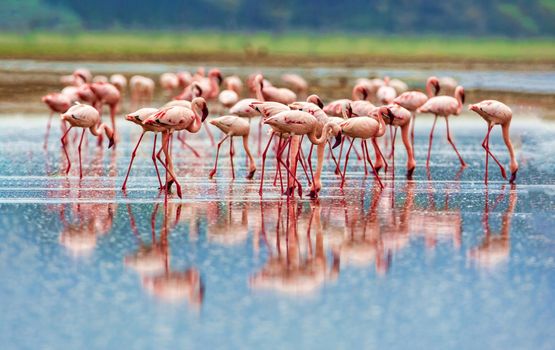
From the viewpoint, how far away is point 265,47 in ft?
205

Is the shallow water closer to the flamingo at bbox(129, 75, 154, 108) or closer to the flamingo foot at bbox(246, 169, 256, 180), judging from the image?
the flamingo foot at bbox(246, 169, 256, 180)

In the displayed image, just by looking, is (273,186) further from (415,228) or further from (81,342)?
(81,342)

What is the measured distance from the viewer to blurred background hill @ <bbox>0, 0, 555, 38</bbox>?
237 feet

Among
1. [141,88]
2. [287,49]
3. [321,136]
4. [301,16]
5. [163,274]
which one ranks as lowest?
[163,274]

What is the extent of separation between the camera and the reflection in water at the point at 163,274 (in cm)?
773

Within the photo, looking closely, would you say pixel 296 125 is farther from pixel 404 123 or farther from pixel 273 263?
pixel 273 263

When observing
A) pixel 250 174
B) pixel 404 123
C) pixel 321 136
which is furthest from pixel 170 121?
pixel 404 123

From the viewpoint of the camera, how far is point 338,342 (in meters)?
6.75

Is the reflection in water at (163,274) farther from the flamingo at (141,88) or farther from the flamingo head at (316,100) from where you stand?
the flamingo at (141,88)

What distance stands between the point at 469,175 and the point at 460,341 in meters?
7.54

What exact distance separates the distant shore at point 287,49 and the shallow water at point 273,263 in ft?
113

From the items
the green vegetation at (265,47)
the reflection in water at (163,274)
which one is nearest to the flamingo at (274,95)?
the reflection in water at (163,274)

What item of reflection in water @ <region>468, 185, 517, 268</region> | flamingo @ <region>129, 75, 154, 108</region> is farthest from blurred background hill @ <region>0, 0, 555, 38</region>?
reflection in water @ <region>468, 185, 517, 268</region>

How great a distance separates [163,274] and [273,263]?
82 cm
